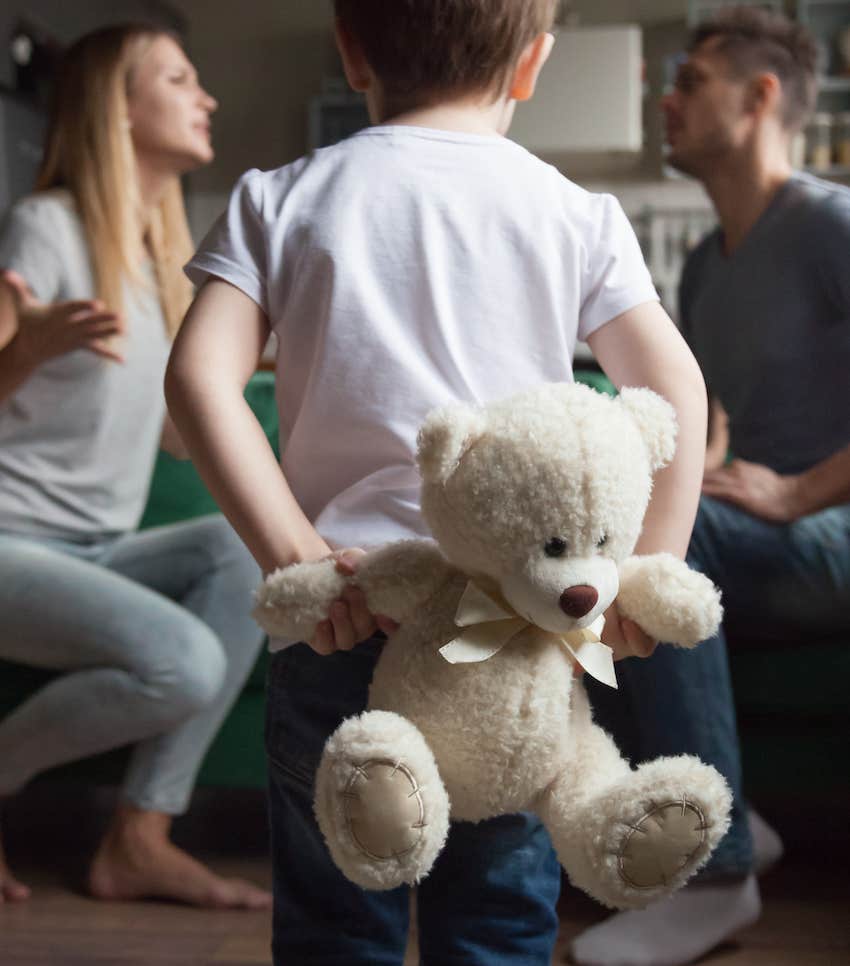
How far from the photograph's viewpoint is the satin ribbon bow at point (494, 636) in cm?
59

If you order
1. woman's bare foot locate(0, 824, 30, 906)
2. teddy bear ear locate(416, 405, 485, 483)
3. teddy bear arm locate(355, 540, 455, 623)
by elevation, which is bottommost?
woman's bare foot locate(0, 824, 30, 906)

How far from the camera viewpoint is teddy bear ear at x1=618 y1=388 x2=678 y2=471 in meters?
0.60

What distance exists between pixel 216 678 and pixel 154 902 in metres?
0.27

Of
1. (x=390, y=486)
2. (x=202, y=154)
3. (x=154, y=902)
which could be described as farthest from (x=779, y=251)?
(x=154, y=902)

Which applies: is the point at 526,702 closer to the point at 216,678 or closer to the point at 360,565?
the point at 360,565

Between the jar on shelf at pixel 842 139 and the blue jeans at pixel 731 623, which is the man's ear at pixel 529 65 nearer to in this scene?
the blue jeans at pixel 731 623

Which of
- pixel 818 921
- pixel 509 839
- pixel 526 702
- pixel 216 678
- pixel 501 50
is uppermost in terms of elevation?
pixel 501 50

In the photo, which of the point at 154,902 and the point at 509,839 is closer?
the point at 509,839

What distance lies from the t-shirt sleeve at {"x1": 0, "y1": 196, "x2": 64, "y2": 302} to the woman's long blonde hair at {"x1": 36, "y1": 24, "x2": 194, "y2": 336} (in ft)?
0.16

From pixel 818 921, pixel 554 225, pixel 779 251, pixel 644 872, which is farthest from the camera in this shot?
pixel 779 251

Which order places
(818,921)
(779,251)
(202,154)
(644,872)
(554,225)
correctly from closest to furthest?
(644,872) < (554,225) < (818,921) < (779,251) < (202,154)

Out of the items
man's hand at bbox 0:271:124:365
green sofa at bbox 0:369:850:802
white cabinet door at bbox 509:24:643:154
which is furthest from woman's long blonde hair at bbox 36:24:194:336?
white cabinet door at bbox 509:24:643:154

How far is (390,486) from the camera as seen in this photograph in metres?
0.66

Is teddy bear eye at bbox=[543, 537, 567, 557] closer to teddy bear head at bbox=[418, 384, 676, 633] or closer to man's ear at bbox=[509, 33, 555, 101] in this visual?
teddy bear head at bbox=[418, 384, 676, 633]
